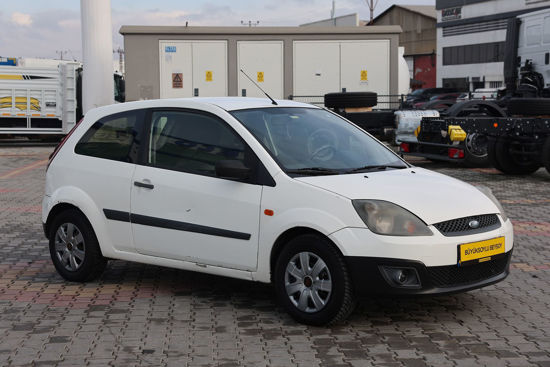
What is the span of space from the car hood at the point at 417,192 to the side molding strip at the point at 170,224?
64 cm

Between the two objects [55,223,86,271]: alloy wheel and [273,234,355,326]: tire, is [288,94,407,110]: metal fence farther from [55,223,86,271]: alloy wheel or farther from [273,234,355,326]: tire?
[273,234,355,326]: tire

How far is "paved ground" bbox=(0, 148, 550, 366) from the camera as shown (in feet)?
15.7

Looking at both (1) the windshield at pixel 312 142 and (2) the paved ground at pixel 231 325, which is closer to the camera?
(2) the paved ground at pixel 231 325

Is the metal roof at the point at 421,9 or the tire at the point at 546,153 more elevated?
the metal roof at the point at 421,9

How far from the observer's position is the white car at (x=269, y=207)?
5.18 meters

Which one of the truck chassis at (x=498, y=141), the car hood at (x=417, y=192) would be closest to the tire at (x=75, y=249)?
the car hood at (x=417, y=192)

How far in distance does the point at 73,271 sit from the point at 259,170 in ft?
6.82

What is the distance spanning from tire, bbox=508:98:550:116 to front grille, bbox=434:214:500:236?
9580 millimetres

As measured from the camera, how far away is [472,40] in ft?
247

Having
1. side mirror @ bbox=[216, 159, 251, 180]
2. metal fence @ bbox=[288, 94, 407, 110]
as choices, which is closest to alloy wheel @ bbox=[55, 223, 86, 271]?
side mirror @ bbox=[216, 159, 251, 180]

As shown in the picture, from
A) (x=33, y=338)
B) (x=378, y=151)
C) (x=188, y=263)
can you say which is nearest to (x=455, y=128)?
(x=378, y=151)

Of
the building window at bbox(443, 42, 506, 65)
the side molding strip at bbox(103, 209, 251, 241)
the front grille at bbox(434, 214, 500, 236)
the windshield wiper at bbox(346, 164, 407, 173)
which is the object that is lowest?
the side molding strip at bbox(103, 209, 251, 241)

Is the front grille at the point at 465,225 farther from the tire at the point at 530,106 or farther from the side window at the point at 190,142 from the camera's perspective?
the tire at the point at 530,106

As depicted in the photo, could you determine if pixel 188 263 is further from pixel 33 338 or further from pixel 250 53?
pixel 250 53
